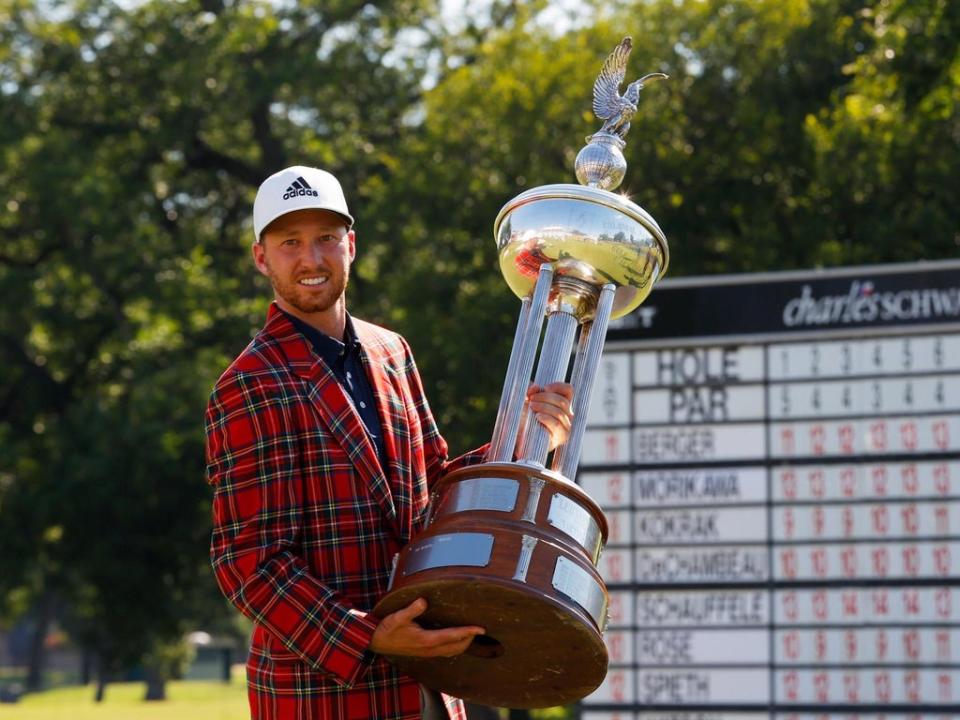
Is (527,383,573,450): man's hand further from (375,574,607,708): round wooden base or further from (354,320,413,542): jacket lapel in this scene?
(375,574,607,708): round wooden base

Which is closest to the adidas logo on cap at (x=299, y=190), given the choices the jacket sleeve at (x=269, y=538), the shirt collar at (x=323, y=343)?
the shirt collar at (x=323, y=343)

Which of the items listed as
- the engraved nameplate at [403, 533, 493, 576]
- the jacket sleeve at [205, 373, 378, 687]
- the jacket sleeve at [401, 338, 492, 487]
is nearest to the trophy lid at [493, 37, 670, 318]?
the jacket sleeve at [401, 338, 492, 487]

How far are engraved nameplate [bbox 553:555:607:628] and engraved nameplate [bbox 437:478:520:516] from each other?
18 cm

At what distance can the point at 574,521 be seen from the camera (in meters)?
3.39

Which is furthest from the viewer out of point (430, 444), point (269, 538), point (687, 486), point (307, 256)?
point (687, 486)

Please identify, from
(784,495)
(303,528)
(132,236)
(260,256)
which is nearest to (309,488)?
(303,528)

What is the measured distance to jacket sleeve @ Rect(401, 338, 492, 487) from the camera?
13.1 feet

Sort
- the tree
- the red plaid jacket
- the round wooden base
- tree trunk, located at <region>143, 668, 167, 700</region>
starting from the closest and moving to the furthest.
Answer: the round wooden base, the red plaid jacket, the tree, tree trunk, located at <region>143, 668, 167, 700</region>

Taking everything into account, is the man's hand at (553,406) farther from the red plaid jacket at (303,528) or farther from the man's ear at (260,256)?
the man's ear at (260,256)

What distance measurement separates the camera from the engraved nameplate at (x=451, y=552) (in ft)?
10.5

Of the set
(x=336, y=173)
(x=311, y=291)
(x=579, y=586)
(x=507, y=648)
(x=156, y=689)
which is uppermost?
(x=336, y=173)

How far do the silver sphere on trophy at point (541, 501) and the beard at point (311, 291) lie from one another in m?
0.43

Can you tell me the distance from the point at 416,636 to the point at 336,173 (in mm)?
16075

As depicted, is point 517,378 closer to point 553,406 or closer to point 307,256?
point 553,406
